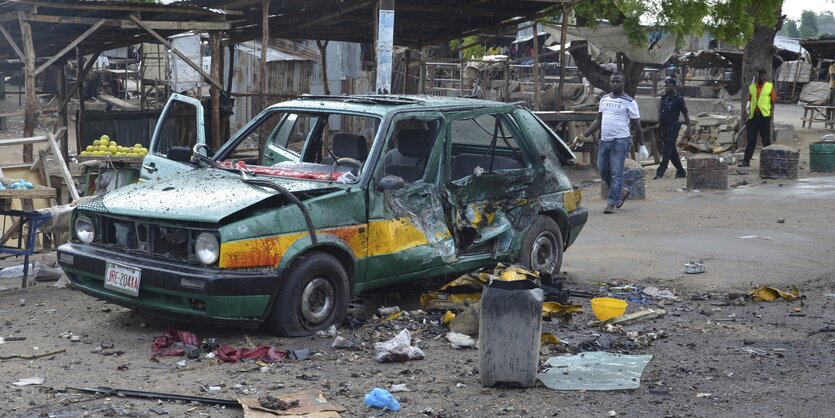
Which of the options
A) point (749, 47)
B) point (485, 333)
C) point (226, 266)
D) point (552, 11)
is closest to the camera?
point (485, 333)

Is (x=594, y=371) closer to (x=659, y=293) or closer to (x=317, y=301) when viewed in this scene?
(x=317, y=301)

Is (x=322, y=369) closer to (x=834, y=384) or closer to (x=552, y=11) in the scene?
(x=834, y=384)

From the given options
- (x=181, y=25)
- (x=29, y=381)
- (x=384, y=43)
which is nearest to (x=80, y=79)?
(x=181, y=25)

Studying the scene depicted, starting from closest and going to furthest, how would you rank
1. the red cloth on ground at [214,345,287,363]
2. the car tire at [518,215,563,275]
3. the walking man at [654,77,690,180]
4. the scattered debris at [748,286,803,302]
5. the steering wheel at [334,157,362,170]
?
the red cloth on ground at [214,345,287,363], the steering wheel at [334,157,362,170], the scattered debris at [748,286,803,302], the car tire at [518,215,563,275], the walking man at [654,77,690,180]

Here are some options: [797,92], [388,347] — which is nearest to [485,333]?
[388,347]

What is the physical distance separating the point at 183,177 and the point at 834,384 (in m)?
4.45

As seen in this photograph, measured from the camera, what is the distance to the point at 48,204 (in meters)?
10.1

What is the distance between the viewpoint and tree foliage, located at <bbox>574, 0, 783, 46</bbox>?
1869 centimetres

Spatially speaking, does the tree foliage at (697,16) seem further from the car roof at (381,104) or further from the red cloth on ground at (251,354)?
the red cloth on ground at (251,354)

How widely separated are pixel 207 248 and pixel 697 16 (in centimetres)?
1529

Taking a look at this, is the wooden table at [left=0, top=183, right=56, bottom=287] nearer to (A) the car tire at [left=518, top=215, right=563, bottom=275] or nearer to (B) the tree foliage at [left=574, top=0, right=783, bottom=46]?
(A) the car tire at [left=518, top=215, right=563, bottom=275]

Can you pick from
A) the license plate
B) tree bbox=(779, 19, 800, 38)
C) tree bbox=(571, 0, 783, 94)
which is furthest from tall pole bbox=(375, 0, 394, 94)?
tree bbox=(779, 19, 800, 38)

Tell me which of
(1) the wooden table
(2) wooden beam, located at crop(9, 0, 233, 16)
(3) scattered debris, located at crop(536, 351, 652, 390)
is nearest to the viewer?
(3) scattered debris, located at crop(536, 351, 652, 390)

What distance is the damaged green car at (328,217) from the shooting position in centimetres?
607
